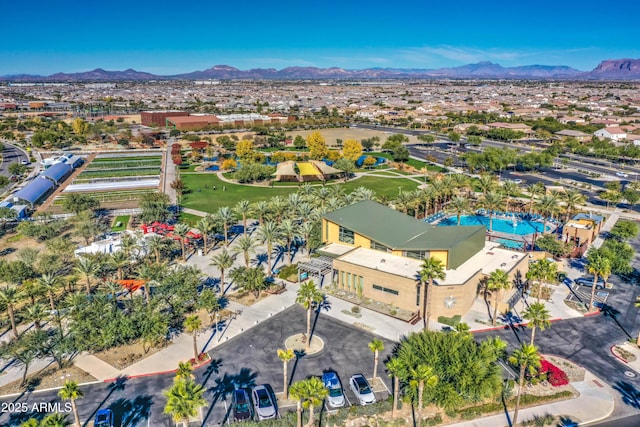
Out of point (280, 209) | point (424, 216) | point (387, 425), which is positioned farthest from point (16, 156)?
point (387, 425)

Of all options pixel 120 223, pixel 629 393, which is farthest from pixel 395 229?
pixel 120 223

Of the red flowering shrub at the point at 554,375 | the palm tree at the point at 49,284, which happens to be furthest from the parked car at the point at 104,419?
the red flowering shrub at the point at 554,375

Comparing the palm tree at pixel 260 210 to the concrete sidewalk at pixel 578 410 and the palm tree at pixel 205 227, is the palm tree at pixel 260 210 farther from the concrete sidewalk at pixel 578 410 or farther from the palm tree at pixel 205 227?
the concrete sidewalk at pixel 578 410

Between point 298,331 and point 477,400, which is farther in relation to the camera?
point 298,331

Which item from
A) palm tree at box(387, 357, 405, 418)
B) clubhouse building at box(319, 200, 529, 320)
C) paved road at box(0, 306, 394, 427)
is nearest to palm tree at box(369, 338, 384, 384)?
paved road at box(0, 306, 394, 427)

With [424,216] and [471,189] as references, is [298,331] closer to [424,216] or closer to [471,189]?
[424,216]

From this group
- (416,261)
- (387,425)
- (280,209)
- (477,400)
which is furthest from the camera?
(280,209)

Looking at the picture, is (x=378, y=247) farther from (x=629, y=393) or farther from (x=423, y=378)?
(x=629, y=393)
